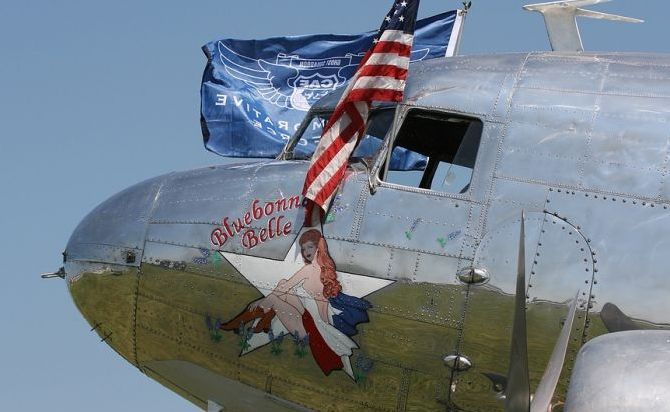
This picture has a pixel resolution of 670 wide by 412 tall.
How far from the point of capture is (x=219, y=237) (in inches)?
634

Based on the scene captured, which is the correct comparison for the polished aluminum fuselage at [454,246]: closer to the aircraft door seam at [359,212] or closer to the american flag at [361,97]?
the aircraft door seam at [359,212]

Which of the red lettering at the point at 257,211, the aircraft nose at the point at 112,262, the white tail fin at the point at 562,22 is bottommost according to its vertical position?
the aircraft nose at the point at 112,262

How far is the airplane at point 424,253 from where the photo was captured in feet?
48.1

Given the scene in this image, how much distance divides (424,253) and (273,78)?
59.0ft

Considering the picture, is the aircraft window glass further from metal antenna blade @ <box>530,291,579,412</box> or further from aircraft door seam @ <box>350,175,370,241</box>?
metal antenna blade @ <box>530,291,579,412</box>

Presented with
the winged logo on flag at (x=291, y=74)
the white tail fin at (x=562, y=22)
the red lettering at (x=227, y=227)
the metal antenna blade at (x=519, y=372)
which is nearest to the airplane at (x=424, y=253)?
the red lettering at (x=227, y=227)

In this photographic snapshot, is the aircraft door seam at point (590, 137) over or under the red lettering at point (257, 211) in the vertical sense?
over

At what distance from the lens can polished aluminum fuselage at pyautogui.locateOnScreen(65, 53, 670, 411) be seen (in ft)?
48.1

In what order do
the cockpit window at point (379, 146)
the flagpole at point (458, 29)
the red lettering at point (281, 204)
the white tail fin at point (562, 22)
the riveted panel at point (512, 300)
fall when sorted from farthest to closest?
the flagpole at point (458, 29) < the white tail fin at point (562, 22) < the cockpit window at point (379, 146) < the red lettering at point (281, 204) < the riveted panel at point (512, 300)

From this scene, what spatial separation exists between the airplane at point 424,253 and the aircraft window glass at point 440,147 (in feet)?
0.08

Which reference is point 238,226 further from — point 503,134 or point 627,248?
point 627,248

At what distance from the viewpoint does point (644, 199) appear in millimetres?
14766

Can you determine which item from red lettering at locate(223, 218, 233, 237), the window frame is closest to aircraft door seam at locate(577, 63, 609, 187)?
the window frame

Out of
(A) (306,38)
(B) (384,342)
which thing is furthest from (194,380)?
(A) (306,38)
